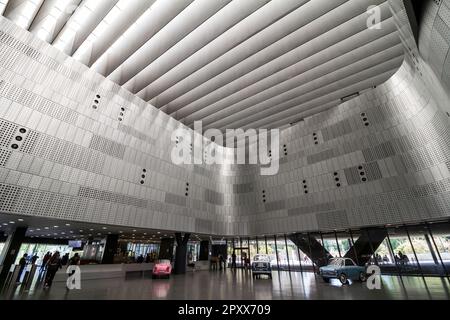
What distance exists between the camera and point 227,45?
1479 cm

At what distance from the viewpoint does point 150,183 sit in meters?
17.3

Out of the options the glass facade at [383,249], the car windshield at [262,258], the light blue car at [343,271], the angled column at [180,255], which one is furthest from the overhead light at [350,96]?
the angled column at [180,255]

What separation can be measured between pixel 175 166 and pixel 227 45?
11093 millimetres

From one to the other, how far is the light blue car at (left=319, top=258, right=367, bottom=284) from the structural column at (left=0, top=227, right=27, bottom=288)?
16.6 metres

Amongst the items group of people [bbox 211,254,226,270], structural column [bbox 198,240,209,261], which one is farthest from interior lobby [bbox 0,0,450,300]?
structural column [bbox 198,240,209,261]

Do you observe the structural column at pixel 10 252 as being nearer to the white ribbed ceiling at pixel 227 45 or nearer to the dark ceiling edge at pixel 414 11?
the white ribbed ceiling at pixel 227 45

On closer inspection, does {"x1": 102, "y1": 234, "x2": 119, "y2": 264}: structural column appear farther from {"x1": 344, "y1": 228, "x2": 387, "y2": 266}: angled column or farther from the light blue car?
{"x1": 344, "y1": 228, "x2": 387, "y2": 266}: angled column

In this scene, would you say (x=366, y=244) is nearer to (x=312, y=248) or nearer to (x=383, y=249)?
(x=383, y=249)

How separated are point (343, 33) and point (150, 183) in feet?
58.0

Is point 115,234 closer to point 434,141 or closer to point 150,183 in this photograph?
point 150,183

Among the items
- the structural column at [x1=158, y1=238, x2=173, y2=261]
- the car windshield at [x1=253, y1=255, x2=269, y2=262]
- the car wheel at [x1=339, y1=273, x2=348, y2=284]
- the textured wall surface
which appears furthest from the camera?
the structural column at [x1=158, y1=238, x2=173, y2=261]

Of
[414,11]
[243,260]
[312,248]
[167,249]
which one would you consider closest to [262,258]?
[312,248]

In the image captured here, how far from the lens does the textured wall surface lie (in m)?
12.1
